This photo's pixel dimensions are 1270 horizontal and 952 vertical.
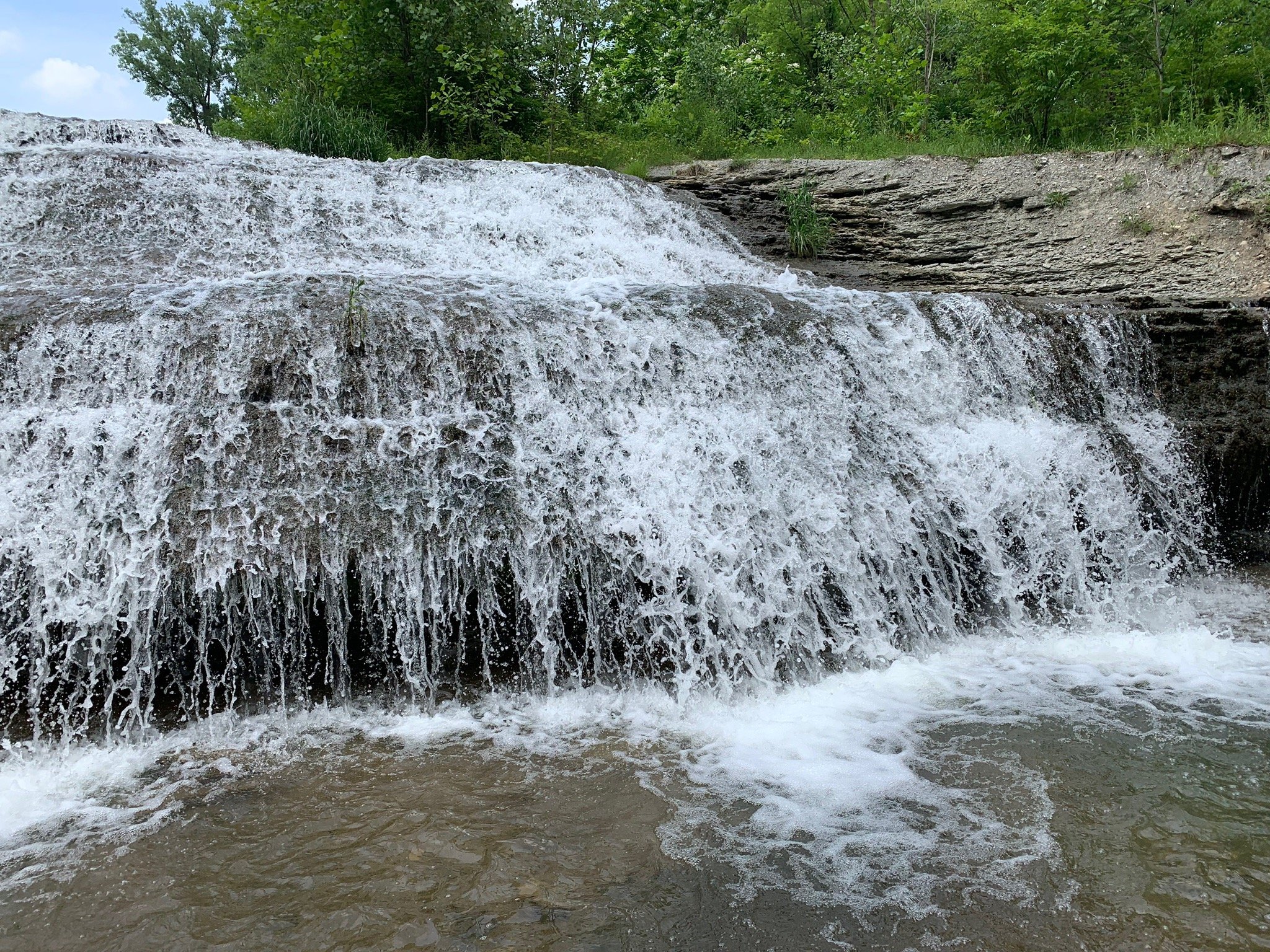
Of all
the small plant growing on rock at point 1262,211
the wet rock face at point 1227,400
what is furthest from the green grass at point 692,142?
the wet rock face at point 1227,400

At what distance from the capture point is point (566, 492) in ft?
13.6

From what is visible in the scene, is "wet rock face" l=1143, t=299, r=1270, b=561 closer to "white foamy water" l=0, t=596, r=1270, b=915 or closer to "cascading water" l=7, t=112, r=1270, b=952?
"cascading water" l=7, t=112, r=1270, b=952

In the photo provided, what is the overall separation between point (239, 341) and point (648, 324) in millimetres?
2232

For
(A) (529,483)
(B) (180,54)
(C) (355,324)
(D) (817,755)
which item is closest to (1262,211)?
(D) (817,755)

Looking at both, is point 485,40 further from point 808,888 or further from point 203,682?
point 808,888

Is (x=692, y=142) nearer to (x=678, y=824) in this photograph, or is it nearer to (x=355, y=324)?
(x=355, y=324)

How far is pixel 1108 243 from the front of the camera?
809cm

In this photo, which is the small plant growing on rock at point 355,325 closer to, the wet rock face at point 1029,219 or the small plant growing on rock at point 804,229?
the wet rock face at point 1029,219

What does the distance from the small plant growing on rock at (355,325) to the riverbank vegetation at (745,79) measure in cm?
712

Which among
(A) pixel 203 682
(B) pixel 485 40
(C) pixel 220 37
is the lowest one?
(A) pixel 203 682

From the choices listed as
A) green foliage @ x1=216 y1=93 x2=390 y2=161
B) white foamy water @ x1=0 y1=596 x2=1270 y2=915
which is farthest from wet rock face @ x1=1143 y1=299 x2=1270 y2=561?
green foliage @ x1=216 y1=93 x2=390 y2=161

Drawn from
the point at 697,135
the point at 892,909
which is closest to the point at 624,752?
the point at 892,909

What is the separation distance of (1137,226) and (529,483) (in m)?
7.27

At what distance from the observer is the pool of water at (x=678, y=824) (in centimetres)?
223
